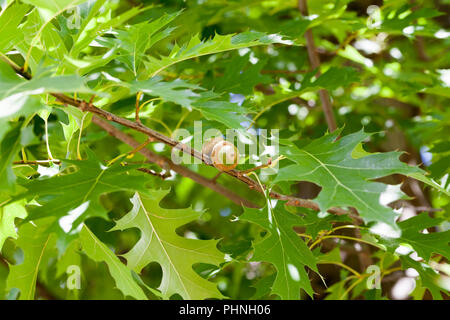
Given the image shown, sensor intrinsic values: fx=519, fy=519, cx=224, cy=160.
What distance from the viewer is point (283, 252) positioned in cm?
97

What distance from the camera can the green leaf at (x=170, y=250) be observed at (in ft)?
3.34

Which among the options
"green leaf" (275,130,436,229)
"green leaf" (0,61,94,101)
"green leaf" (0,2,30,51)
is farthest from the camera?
"green leaf" (0,2,30,51)

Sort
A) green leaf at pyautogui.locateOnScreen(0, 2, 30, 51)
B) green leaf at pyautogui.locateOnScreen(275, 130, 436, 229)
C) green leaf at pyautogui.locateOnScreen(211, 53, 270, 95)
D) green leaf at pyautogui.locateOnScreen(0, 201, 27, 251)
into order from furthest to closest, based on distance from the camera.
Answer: green leaf at pyautogui.locateOnScreen(211, 53, 270, 95) < green leaf at pyautogui.locateOnScreen(0, 201, 27, 251) < green leaf at pyautogui.locateOnScreen(0, 2, 30, 51) < green leaf at pyautogui.locateOnScreen(275, 130, 436, 229)

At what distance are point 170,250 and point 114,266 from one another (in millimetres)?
153

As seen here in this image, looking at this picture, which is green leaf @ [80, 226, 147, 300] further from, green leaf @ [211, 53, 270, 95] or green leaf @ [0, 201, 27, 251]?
green leaf @ [211, 53, 270, 95]

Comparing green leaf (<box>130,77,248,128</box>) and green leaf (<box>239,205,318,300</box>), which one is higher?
green leaf (<box>130,77,248,128</box>)

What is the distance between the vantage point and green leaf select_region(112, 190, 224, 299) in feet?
3.34

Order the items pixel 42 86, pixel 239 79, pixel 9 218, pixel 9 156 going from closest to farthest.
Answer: pixel 42 86 → pixel 9 156 → pixel 9 218 → pixel 239 79

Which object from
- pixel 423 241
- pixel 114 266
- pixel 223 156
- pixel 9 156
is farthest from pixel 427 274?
pixel 9 156

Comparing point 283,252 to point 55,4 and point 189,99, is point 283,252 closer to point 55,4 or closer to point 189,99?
point 189,99

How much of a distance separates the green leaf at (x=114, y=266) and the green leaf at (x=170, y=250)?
2.8 inches

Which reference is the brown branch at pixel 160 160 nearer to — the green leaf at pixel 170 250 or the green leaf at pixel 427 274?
the green leaf at pixel 170 250

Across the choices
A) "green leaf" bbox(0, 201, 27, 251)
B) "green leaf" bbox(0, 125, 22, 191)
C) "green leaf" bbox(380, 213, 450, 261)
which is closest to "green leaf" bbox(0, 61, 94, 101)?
"green leaf" bbox(0, 125, 22, 191)

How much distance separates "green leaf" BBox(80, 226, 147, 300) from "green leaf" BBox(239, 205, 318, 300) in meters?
0.22
